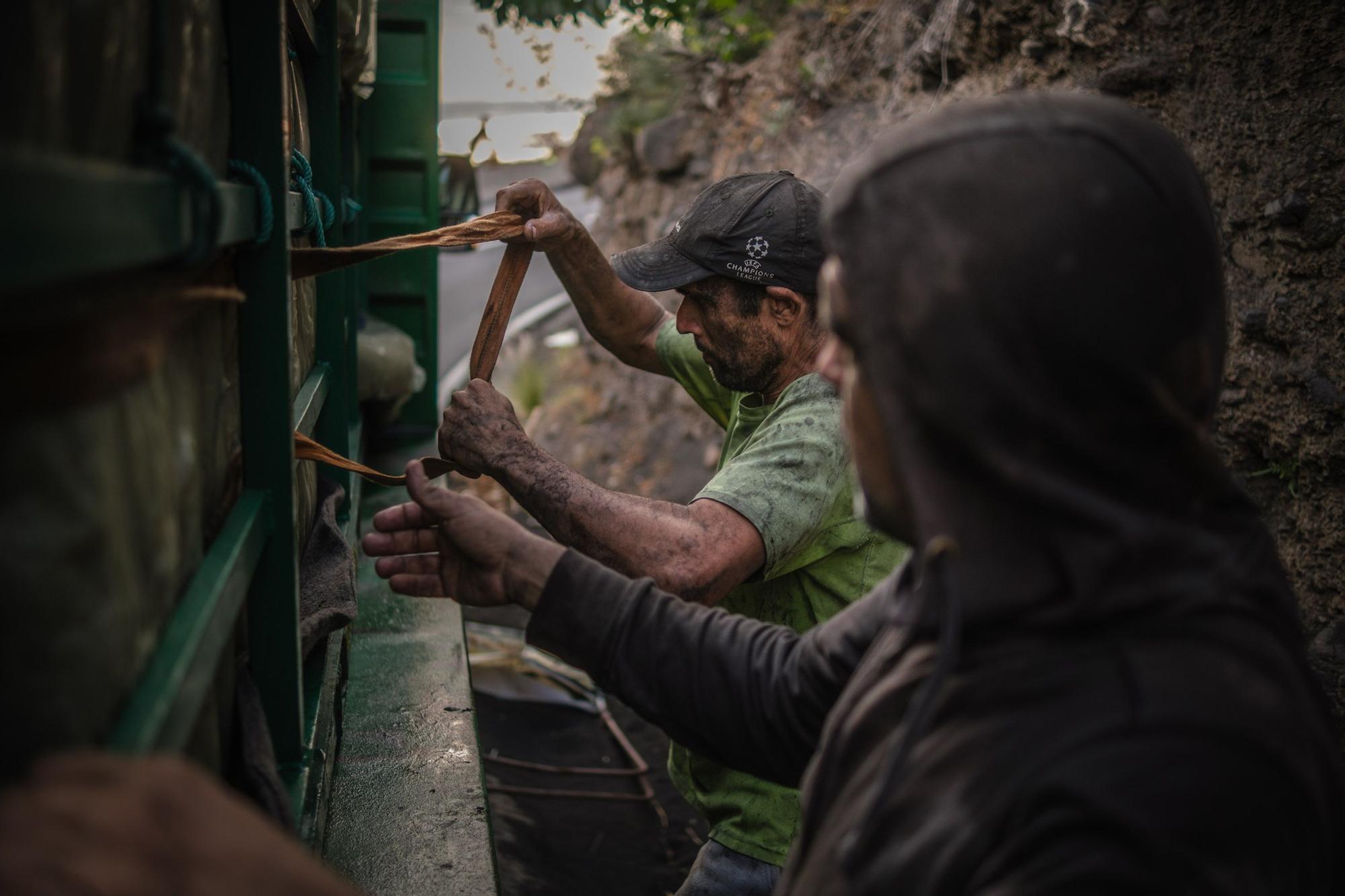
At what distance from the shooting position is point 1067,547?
3.84 ft

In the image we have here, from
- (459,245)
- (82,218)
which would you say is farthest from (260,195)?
(459,245)

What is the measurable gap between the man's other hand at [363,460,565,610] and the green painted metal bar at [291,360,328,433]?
35 cm

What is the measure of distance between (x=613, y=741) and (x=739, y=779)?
3465 mm

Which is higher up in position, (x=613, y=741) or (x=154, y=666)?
(x=154, y=666)

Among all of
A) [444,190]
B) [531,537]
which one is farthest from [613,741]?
[531,537]

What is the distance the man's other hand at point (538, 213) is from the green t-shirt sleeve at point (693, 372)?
0.48 meters

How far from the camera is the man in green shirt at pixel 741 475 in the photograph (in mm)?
2383

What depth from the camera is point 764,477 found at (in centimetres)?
244

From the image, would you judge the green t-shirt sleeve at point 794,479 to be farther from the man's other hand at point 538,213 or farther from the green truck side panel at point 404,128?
the green truck side panel at point 404,128

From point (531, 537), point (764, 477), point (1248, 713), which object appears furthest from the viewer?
point (764, 477)

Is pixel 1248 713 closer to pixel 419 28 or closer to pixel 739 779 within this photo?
pixel 739 779

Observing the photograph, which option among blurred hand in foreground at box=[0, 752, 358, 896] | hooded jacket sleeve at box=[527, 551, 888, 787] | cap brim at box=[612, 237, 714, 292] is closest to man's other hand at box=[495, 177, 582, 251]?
cap brim at box=[612, 237, 714, 292]

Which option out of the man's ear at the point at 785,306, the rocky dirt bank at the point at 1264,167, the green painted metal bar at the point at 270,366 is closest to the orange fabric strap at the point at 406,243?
the green painted metal bar at the point at 270,366

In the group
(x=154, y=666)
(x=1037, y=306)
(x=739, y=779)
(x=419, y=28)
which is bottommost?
(x=739, y=779)
